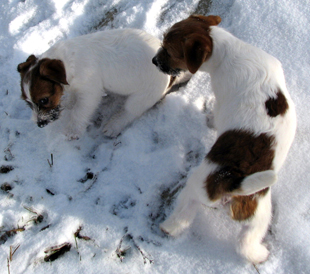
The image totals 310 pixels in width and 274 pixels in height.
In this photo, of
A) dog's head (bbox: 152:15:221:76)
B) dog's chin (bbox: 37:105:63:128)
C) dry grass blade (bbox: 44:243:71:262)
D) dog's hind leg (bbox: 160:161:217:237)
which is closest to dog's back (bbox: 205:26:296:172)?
dog's head (bbox: 152:15:221:76)

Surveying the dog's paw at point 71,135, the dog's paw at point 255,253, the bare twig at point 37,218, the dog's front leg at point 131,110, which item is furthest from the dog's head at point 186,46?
the bare twig at point 37,218

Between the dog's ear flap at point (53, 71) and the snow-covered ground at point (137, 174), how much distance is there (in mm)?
957

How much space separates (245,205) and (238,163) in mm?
388

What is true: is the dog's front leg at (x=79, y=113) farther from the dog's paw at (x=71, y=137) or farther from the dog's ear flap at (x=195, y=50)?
the dog's ear flap at (x=195, y=50)

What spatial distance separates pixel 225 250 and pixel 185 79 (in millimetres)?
2250

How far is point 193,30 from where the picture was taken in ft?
8.89

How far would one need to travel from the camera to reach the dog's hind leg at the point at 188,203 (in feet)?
7.38

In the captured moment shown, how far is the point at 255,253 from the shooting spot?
248 centimetres

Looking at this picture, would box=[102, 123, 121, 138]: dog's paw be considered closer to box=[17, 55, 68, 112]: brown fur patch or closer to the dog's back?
box=[17, 55, 68, 112]: brown fur patch

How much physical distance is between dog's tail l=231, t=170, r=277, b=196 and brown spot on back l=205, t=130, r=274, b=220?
0.08 meters

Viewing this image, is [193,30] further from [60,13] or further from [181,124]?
[60,13]

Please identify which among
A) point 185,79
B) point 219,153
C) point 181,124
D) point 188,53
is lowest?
point 181,124

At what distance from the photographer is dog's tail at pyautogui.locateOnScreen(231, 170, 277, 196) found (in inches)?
71.7

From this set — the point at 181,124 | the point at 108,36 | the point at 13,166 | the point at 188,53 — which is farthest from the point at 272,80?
the point at 13,166
